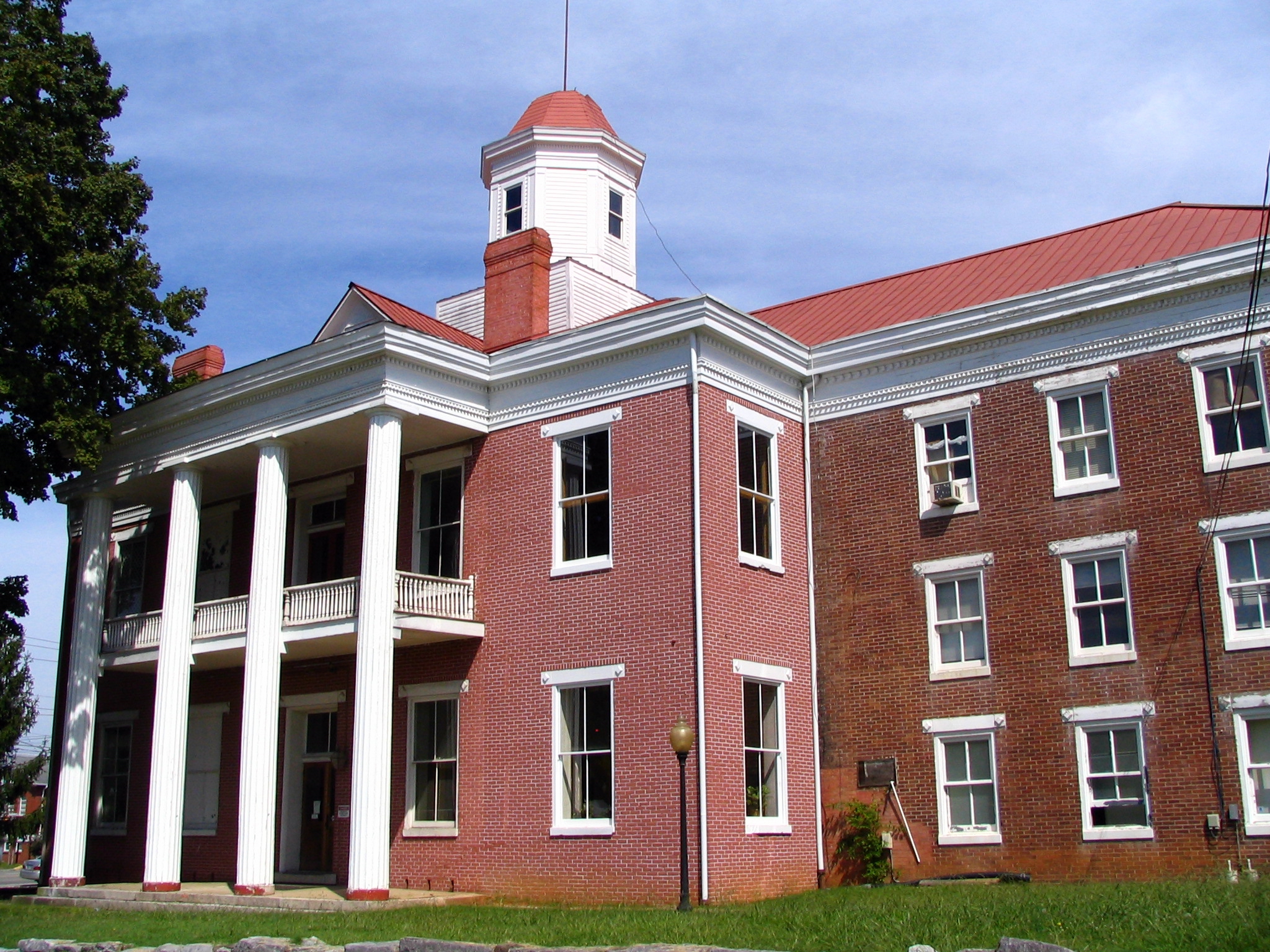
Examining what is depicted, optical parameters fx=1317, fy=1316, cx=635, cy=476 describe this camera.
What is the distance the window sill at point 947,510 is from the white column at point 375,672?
8873 mm

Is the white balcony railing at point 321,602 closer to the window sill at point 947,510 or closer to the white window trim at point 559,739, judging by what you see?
the white window trim at point 559,739

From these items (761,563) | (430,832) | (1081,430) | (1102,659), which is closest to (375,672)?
(430,832)

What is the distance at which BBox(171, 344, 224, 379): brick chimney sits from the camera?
32062 millimetres

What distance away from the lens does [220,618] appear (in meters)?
25.2

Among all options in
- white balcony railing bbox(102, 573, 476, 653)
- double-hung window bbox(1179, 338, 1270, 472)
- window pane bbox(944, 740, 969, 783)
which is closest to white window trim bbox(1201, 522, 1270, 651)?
double-hung window bbox(1179, 338, 1270, 472)

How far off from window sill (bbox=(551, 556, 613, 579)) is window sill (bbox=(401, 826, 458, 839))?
15.4 ft

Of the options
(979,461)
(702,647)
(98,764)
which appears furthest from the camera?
(98,764)

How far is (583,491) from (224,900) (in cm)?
891

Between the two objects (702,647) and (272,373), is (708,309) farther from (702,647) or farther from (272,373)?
(272,373)

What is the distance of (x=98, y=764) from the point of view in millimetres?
29844

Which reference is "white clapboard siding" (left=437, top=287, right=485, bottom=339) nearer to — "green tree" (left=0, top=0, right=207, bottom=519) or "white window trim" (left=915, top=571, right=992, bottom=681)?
"green tree" (left=0, top=0, right=207, bottom=519)

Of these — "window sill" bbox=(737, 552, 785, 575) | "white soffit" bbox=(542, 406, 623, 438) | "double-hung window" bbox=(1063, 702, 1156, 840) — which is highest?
"white soffit" bbox=(542, 406, 623, 438)

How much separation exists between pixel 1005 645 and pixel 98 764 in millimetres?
20559

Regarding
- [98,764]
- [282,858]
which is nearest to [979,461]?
[282,858]
